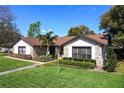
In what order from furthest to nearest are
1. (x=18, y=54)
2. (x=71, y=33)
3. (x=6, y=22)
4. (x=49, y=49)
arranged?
(x=71, y=33)
(x=6, y=22)
(x=49, y=49)
(x=18, y=54)

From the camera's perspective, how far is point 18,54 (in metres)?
31.9

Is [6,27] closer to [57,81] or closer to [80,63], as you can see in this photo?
[80,63]

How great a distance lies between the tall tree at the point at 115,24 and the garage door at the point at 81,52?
5.24 meters

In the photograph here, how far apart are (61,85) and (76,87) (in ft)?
3.71

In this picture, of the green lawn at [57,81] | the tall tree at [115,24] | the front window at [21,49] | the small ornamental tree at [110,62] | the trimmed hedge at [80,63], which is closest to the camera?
the green lawn at [57,81]

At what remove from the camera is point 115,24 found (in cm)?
2919

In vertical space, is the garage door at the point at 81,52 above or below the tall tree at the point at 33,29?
below

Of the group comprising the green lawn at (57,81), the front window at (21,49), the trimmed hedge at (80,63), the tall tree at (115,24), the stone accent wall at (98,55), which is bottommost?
the green lawn at (57,81)

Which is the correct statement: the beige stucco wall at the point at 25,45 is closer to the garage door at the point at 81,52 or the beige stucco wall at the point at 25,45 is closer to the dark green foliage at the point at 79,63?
the dark green foliage at the point at 79,63

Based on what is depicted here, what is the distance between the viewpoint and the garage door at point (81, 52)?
25.8 m

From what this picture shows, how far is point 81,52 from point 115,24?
279 inches

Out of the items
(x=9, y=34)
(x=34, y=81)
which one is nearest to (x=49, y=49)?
(x=9, y=34)

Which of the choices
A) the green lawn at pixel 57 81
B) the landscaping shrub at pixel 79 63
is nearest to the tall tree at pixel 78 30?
the landscaping shrub at pixel 79 63

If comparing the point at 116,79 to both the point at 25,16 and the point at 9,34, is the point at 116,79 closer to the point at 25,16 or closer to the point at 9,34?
the point at 25,16
